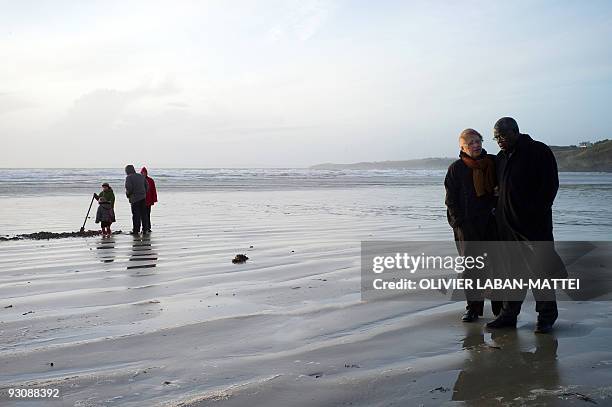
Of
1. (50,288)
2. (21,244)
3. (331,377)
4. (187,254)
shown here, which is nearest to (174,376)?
(331,377)

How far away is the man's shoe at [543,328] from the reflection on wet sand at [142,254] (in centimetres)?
548

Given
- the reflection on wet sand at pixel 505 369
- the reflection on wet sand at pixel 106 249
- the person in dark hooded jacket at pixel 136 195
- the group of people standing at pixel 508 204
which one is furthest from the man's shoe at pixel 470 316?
the person in dark hooded jacket at pixel 136 195

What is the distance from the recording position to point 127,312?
5.65 metres

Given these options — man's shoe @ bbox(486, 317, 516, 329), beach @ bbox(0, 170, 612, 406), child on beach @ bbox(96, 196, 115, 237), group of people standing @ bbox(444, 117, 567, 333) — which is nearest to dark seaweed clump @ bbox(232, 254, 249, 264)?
beach @ bbox(0, 170, 612, 406)

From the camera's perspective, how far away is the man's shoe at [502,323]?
4973mm

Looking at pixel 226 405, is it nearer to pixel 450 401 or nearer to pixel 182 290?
pixel 450 401

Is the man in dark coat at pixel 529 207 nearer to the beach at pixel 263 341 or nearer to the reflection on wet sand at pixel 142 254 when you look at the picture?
the beach at pixel 263 341

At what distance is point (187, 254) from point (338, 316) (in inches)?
184

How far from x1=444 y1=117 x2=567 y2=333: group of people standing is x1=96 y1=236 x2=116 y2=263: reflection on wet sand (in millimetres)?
5807

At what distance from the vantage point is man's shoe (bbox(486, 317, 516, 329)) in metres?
4.97

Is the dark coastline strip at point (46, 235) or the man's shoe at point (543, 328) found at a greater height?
the dark coastline strip at point (46, 235)

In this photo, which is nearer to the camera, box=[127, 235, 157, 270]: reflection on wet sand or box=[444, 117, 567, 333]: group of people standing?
box=[444, 117, 567, 333]: group of people standing

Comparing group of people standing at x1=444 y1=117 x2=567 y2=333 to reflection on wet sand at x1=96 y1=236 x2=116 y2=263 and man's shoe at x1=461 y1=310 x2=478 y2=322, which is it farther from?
reflection on wet sand at x1=96 y1=236 x2=116 y2=263

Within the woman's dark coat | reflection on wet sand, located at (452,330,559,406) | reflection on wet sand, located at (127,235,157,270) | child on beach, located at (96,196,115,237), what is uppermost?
the woman's dark coat
